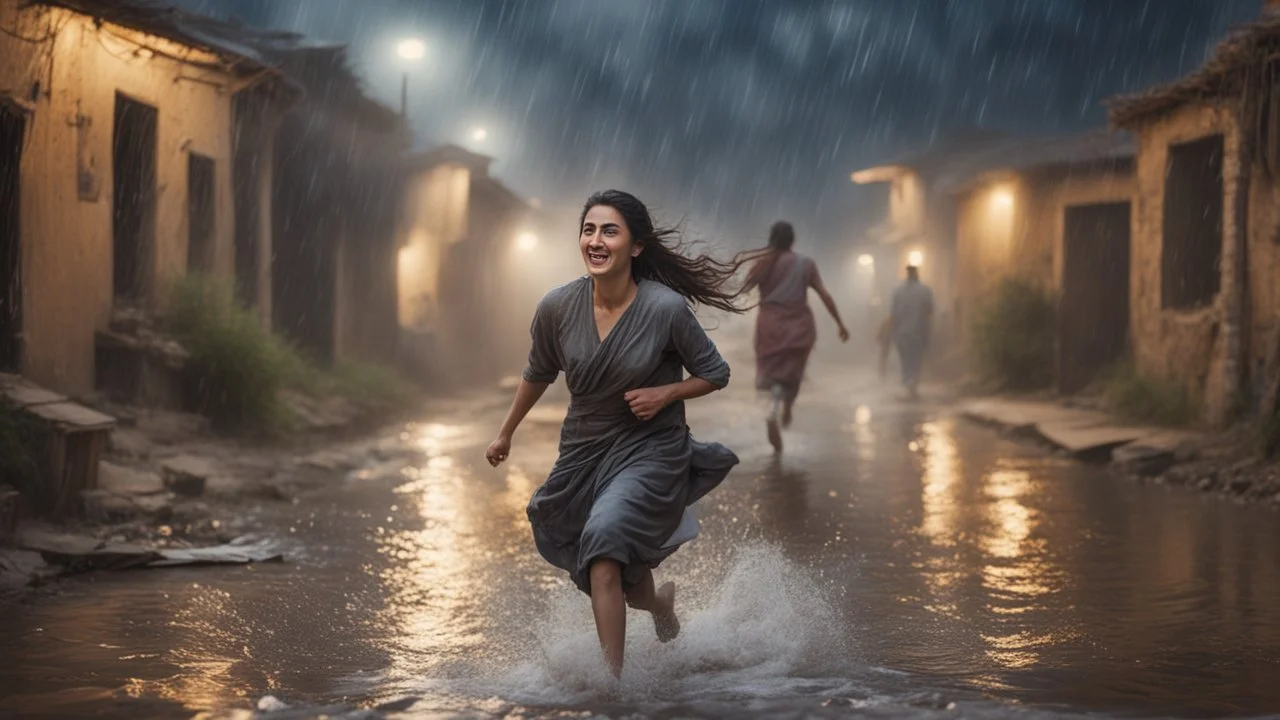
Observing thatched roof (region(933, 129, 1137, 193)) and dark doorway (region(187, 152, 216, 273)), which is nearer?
dark doorway (region(187, 152, 216, 273))

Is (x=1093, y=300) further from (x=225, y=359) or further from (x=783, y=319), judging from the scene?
(x=225, y=359)

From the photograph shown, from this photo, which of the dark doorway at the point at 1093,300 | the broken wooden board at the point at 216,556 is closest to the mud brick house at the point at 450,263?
the dark doorway at the point at 1093,300

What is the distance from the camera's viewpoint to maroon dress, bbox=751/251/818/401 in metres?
12.2

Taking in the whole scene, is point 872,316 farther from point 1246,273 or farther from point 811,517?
point 811,517

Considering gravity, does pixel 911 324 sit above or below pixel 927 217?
below

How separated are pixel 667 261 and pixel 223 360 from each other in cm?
873

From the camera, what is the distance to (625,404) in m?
4.92

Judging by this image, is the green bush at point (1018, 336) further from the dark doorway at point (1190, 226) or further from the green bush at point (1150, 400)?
the dark doorway at point (1190, 226)

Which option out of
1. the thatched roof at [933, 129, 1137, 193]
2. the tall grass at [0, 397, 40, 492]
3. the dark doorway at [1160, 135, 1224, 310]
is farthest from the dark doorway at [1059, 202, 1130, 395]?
the tall grass at [0, 397, 40, 492]

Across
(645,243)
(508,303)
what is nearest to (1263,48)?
(645,243)

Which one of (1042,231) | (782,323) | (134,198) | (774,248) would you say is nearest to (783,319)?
(782,323)

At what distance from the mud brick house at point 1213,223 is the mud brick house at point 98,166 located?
938 cm

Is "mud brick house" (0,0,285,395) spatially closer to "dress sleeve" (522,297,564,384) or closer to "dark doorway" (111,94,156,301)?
"dark doorway" (111,94,156,301)

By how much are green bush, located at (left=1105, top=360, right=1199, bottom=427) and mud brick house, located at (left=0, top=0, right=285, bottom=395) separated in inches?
387
